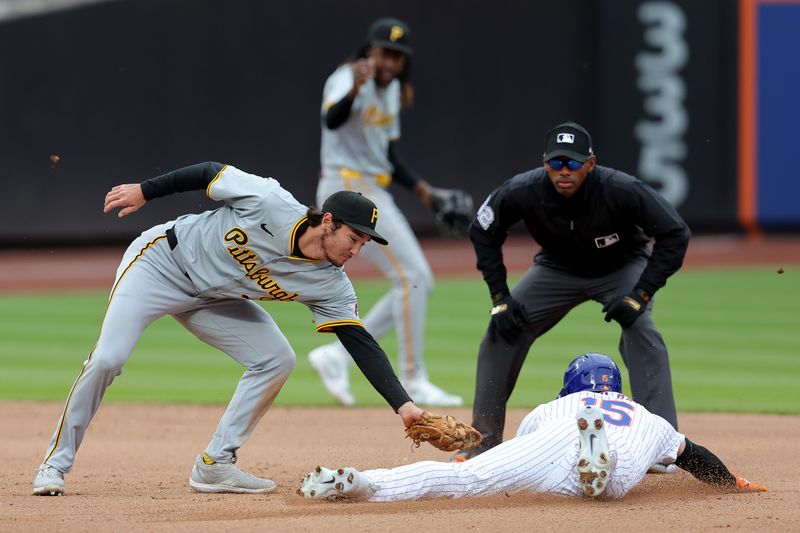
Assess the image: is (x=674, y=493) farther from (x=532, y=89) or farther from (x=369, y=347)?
(x=532, y=89)

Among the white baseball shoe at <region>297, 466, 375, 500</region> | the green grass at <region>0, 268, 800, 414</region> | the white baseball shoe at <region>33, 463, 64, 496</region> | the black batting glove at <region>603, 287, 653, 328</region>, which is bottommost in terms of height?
the green grass at <region>0, 268, 800, 414</region>

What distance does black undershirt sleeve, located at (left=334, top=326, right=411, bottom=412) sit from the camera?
17.5ft

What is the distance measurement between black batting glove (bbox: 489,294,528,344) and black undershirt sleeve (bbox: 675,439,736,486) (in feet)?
3.88

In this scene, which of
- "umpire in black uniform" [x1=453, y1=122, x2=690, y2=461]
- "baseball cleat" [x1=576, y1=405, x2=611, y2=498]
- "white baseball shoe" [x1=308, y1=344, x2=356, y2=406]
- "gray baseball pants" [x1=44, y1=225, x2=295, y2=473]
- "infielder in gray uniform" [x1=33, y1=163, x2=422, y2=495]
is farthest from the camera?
"white baseball shoe" [x1=308, y1=344, x2=356, y2=406]

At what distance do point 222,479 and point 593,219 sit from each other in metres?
2.16

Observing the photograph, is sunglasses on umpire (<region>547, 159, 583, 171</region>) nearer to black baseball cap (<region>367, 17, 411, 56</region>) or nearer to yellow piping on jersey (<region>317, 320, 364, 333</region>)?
yellow piping on jersey (<region>317, 320, 364, 333</region>)

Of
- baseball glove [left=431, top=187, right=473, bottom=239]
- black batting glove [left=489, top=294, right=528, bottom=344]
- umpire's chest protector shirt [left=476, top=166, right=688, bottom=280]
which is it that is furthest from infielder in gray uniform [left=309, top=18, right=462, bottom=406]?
umpire's chest protector shirt [left=476, top=166, right=688, bottom=280]

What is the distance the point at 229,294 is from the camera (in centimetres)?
575

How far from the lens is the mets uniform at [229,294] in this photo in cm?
554

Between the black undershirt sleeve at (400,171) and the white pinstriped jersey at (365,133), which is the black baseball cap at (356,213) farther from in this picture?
the black undershirt sleeve at (400,171)

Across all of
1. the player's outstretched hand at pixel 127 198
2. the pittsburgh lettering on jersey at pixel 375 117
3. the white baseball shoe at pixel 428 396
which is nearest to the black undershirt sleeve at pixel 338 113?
the pittsburgh lettering on jersey at pixel 375 117

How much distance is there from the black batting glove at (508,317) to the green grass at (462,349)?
2.28m

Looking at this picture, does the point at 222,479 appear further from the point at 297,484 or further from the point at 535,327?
the point at 535,327

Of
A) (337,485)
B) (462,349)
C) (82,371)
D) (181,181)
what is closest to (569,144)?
(181,181)
